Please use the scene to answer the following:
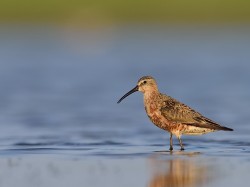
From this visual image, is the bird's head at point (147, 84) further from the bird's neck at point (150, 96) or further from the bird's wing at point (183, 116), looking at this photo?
the bird's wing at point (183, 116)

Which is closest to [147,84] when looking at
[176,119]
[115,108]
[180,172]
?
[176,119]

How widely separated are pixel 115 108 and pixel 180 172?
920cm

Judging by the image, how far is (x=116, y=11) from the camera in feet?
174

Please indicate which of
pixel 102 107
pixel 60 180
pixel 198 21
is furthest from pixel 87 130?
pixel 198 21

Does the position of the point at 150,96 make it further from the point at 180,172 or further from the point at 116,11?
the point at 116,11

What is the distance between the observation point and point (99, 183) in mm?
11500

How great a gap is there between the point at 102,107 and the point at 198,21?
102 feet

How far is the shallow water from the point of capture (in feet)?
41.0

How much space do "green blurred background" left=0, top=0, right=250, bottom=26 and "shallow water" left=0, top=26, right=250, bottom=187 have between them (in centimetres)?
475

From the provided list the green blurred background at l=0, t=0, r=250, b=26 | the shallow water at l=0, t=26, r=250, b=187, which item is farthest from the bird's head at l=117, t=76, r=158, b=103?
the green blurred background at l=0, t=0, r=250, b=26

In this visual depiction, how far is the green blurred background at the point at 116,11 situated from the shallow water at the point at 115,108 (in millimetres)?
4749

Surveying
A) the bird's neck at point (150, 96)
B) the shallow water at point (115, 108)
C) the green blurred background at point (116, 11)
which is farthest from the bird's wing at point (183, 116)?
the green blurred background at point (116, 11)

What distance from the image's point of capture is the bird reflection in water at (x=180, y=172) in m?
11.7

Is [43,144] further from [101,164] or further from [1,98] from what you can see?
[1,98]
